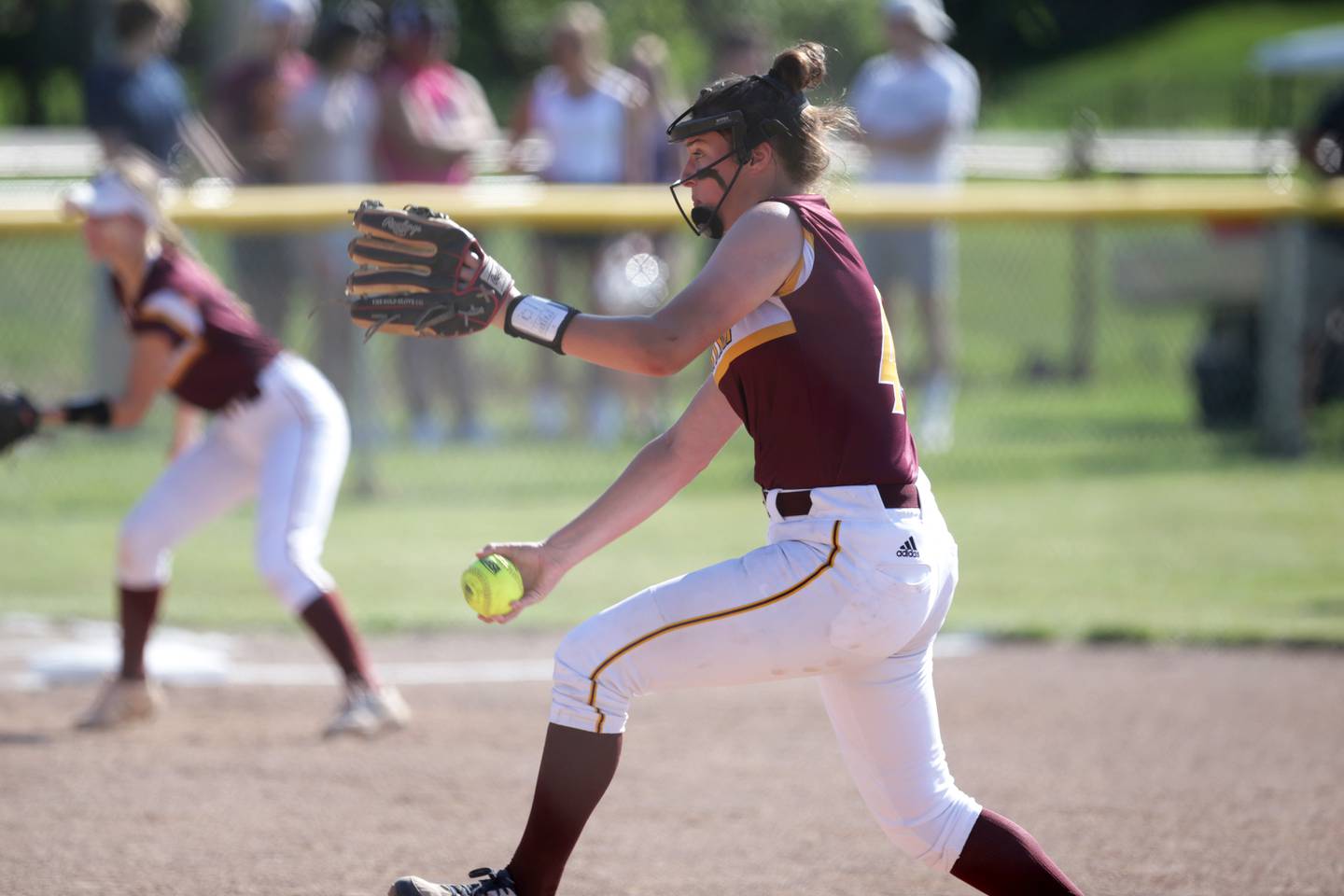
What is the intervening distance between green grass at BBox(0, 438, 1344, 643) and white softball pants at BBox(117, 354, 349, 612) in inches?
45.9

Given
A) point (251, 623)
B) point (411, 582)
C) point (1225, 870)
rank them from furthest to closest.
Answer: point (411, 582), point (251, 623), point (1225, 870)

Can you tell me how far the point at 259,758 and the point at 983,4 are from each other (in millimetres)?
12177

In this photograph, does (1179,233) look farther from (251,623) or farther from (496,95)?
(496,95)

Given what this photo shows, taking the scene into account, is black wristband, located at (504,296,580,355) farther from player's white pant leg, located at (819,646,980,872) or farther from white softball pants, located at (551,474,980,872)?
player's white pant leg, located at (819,646,980,872)

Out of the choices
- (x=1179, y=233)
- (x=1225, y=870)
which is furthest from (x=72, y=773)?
(x=1179, y=233)

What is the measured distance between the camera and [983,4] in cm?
1580

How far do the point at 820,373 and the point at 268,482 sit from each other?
307cm

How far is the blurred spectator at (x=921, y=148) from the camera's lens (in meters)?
11.0

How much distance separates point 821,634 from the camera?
11.5 feet

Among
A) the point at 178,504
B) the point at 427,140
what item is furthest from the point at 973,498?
the point at 178,504

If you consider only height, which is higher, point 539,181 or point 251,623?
point 539,181

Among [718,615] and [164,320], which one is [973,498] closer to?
[164,320]

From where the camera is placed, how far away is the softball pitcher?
11.5 ft

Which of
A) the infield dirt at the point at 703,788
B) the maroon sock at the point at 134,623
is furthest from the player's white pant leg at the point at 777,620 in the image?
the maroon sock at the point at 134,623
